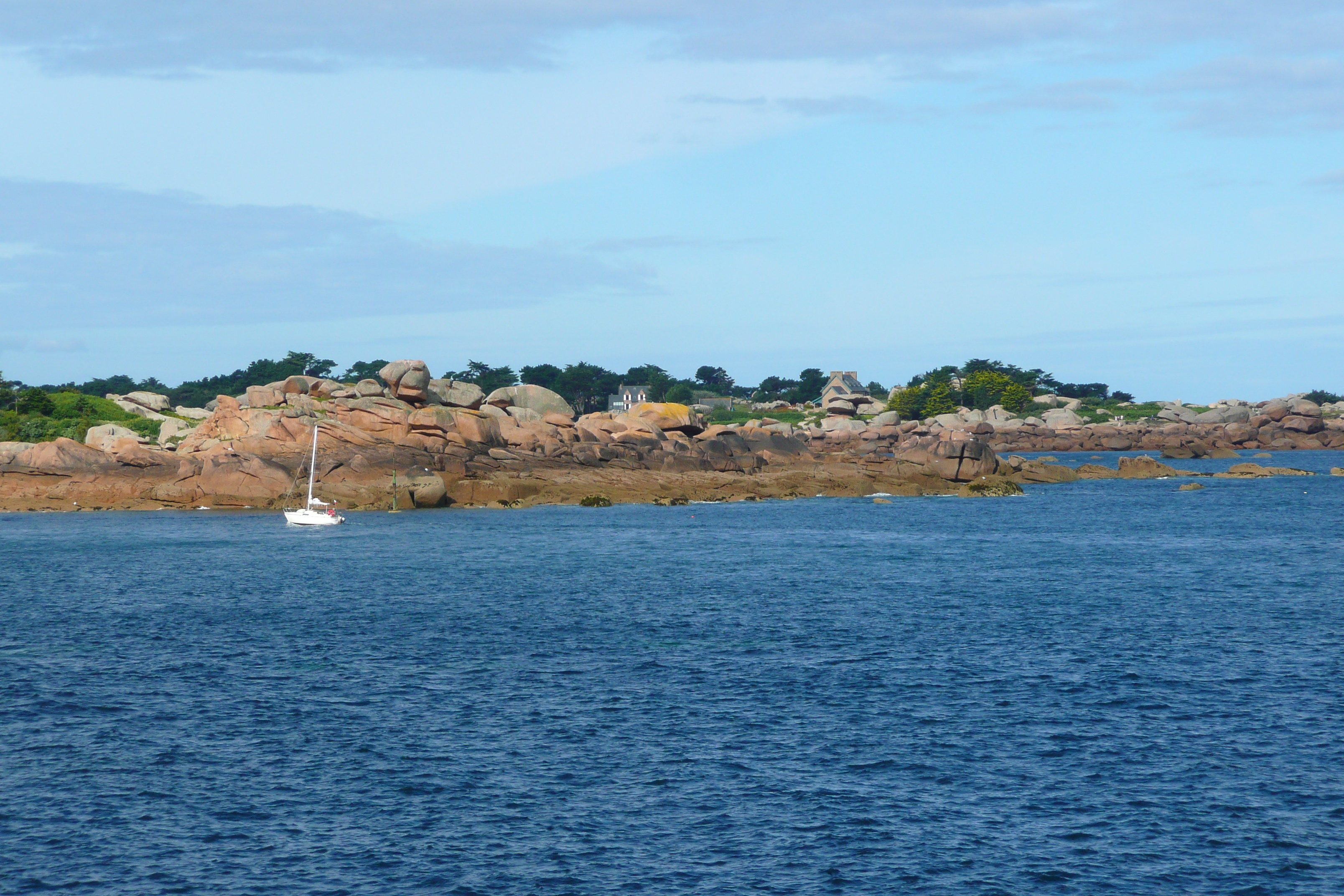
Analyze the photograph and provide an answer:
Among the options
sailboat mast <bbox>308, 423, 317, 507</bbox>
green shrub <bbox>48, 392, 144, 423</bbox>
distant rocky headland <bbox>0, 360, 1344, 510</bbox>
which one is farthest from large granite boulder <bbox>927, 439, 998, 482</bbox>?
green shrub <bbox>48, 392, 144, 423</bbox>

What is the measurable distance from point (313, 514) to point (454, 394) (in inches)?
1286

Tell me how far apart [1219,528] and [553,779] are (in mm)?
73910

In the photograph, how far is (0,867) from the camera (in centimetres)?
2216

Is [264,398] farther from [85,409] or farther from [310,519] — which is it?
[85,409]

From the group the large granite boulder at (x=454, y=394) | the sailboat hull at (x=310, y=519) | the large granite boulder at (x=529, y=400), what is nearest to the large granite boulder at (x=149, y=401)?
the large granite boulder at (x=529, y=400)

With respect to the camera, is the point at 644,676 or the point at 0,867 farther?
the point at 644,676

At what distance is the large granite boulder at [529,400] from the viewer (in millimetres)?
129625

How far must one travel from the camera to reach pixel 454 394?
386ft

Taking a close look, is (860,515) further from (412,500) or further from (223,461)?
(223,461)

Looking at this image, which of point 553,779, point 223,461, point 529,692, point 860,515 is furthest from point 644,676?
point 223,461

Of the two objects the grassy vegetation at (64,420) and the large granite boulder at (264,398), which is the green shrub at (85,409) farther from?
the large granite boulder at (264,398)

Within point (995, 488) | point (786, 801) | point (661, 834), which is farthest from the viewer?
point (995, 488)

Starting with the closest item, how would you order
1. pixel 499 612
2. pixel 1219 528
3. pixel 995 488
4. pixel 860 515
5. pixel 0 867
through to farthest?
pixel 0 867 < pixel 499 612 < pixel 1219 528 < pixel 860 515 < pixel 995 488

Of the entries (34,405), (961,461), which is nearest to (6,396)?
(34,405)
